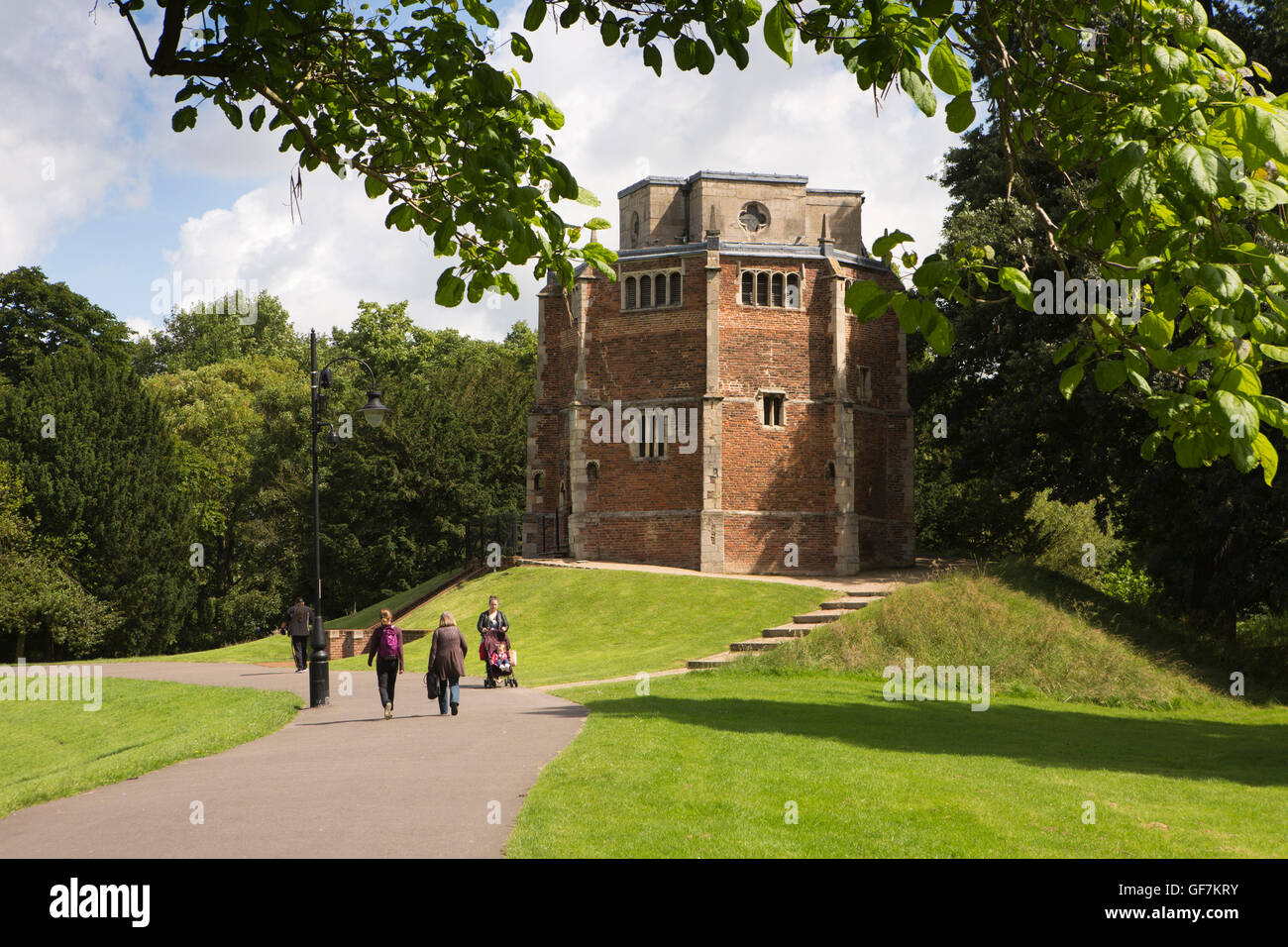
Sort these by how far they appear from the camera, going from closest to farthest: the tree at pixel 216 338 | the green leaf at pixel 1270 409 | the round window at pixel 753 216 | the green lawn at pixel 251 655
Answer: the green leaf at pixel 1270 409 < the green lawn at pixel 251 655 < the round window at pixel 753 216 < the tree at pixel 216 338

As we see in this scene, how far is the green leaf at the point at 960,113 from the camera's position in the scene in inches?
190

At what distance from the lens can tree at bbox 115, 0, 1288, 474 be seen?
14.5 feet

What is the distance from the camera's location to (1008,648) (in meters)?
25.7

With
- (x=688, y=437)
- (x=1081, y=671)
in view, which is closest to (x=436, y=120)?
(x=1081, y=671)

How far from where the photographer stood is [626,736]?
14.2 metres

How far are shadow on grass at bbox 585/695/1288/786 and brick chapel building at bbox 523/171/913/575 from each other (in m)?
20.0

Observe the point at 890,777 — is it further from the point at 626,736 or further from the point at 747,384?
the point at 747,384

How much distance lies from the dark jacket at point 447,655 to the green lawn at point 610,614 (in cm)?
789

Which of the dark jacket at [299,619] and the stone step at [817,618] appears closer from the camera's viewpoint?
the stone step at [817,618]

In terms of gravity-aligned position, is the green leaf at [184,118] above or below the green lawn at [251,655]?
above

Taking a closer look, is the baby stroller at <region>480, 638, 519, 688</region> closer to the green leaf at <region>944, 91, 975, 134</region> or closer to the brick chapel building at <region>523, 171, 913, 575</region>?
the green leaf at <region>944, 91, 975, 134</region>

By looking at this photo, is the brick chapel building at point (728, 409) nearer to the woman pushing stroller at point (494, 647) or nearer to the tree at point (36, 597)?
the tree at point (36, 597)

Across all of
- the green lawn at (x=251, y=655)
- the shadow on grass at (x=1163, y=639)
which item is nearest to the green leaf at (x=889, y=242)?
the shadow on grass at (x=1163, y=639)
